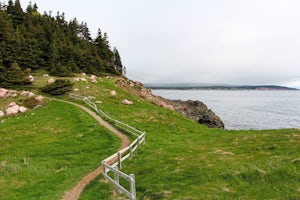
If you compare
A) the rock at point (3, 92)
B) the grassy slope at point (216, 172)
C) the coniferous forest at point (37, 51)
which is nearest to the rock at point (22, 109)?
the rock at point (3, 92)

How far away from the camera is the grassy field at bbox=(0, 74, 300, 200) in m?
10.7

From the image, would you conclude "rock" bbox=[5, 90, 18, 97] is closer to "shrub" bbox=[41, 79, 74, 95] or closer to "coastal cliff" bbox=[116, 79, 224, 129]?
"shrub" bbox=[41, 79, 74, 95]

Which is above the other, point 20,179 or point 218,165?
point 218,165

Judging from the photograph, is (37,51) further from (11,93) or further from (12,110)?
(12,110)

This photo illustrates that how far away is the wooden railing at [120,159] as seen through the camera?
35.4ft

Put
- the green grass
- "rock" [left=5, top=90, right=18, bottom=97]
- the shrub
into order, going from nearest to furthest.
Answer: the green grass
"rock" [left=5, top=90, right=18, bottom=97]
the shrub

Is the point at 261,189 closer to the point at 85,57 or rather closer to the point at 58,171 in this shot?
the point at 58,171

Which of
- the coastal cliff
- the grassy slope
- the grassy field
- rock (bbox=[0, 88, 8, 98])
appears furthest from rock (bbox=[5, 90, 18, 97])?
the grassy slope

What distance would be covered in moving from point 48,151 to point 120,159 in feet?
27.4

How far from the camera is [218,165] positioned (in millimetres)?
13461

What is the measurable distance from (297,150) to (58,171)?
1504 centimetres

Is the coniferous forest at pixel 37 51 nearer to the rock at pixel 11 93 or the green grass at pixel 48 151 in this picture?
the rock at pixel 11 93

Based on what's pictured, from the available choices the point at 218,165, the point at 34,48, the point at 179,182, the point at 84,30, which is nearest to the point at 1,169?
the point at 179,182

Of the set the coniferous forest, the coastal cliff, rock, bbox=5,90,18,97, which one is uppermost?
the coniferous forest
